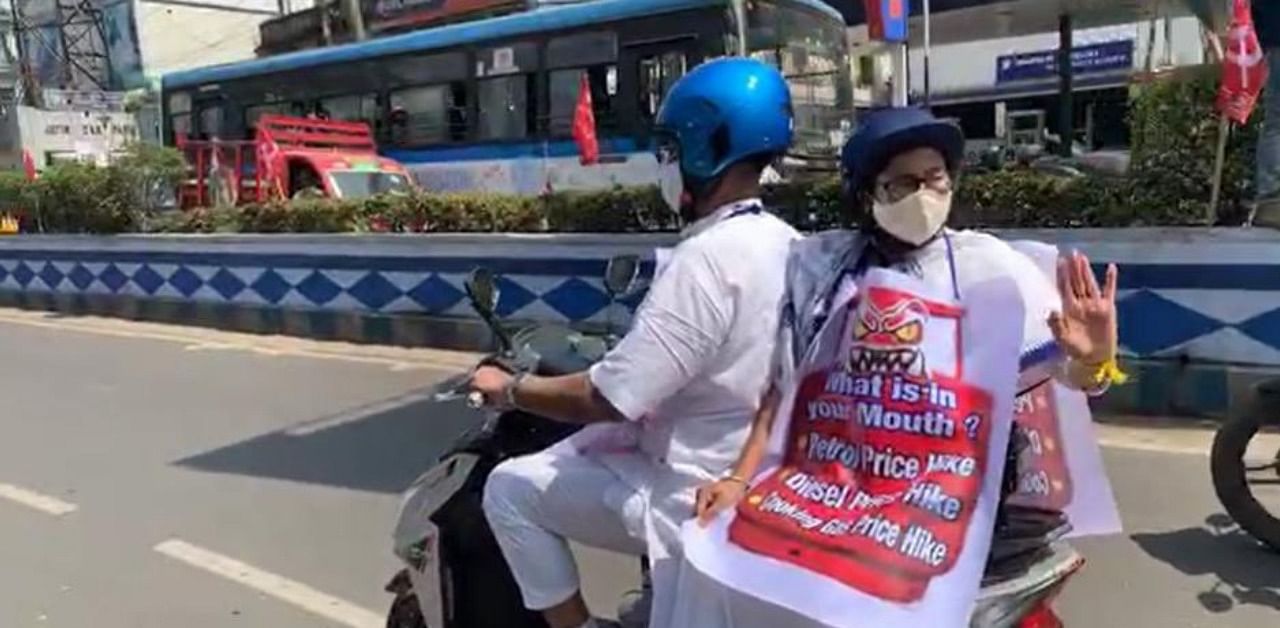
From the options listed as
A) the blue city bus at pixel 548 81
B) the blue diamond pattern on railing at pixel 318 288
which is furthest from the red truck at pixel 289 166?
the blue diamond pattern on railing at pixel 318 288

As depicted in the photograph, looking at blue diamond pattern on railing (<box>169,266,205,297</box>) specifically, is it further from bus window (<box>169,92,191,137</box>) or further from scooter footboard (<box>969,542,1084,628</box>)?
scooter footboard (<box>969,542,1084,628</box>)

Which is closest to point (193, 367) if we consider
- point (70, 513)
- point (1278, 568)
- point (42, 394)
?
point (42, 394)

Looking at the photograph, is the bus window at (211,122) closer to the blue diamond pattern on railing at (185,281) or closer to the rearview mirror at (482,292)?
the blue diamond pattern on railing at (185,281)

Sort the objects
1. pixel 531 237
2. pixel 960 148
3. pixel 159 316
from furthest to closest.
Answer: pixel 159 316 → pixel 531 237 → pixel 960 148

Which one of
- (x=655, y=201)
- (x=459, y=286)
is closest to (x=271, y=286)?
(x=459, y=286)

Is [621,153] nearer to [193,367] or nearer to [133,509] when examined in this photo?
[193,367]

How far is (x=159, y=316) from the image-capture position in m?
12.4

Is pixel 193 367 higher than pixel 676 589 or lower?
lower

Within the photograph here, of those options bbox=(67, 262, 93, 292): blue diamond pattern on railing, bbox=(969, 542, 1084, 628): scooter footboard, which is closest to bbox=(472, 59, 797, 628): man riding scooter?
bbox=(969, 542, 1084, 628): scooter footboard

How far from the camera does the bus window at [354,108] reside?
17312 millimetres

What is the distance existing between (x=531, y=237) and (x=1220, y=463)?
5816 millimetres

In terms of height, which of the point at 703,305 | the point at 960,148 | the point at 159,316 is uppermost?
the point at 960,148

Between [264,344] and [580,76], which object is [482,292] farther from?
[580,76]

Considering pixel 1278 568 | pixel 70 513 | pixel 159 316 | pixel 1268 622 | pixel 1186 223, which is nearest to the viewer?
pixel 1268 622
